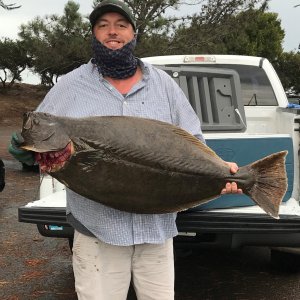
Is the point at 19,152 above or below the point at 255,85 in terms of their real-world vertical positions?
below

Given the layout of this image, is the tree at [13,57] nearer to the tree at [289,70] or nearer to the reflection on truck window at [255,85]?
the tree at [289,70]

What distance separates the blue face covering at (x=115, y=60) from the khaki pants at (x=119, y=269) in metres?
0.86

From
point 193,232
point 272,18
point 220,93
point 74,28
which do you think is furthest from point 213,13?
point 272,18

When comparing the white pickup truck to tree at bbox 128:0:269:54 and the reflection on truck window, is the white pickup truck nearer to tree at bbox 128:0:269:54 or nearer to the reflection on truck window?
the reflection on truck window

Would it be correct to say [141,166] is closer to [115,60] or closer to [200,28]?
[115,60]

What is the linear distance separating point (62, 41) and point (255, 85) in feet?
50.5

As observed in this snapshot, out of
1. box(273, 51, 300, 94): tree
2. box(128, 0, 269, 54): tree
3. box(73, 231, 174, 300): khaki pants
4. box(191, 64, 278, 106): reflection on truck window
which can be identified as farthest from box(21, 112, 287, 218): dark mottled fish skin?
box(273, 51, 300, 94): tree

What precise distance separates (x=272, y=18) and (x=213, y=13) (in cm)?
2161

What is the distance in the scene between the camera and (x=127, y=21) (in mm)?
2961

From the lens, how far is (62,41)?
68.8ft

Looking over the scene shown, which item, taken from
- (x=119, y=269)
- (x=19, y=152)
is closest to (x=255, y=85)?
(x=119, y=269)

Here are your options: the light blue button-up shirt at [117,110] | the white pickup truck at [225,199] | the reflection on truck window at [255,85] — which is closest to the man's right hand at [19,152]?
the light blue button-up shirt at [117,110]

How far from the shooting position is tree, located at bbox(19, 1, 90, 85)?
20.1 meters

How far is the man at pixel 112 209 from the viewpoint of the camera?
9.36 ft
